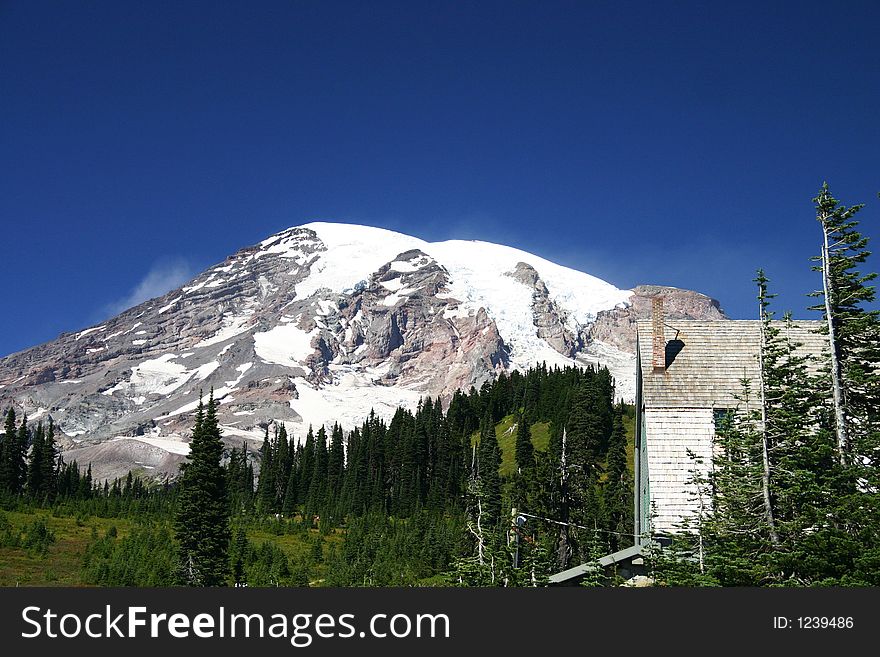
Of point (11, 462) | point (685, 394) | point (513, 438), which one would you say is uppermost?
point (513, 438)

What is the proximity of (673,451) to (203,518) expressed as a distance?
98.8 ft

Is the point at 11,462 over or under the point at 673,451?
under

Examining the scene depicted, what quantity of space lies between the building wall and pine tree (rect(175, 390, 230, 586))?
28.5 m

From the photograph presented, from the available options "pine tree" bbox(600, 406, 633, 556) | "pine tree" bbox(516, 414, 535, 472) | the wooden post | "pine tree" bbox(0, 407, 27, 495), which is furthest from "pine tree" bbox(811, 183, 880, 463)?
"pine tree" bbox(0, 407, 27, 495)

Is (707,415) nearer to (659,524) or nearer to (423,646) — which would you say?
(659,524)

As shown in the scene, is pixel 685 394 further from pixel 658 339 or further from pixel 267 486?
pixel 267 486

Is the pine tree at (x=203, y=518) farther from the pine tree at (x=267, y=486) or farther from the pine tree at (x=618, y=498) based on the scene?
the pine tree at (x=267, y=486)

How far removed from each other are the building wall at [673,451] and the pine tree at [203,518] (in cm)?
2855

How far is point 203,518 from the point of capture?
4988 cm

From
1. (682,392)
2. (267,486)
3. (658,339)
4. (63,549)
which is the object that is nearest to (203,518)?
(63,549)

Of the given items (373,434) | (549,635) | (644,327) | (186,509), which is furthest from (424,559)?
(373,434)

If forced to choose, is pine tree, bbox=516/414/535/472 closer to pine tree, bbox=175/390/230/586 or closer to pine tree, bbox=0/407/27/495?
pine tree, bbox=175/390/230/586

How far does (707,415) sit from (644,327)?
20.4 feet

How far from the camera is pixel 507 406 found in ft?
541
